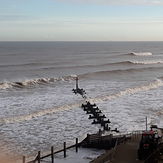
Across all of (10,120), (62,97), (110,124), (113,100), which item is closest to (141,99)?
(113,100)

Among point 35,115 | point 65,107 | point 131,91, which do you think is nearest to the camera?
point 35,115

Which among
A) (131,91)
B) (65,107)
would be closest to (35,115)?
(65,107)

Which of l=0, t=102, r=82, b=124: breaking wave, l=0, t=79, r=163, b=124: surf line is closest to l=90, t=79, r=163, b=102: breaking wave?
l=0, t=79, r=163, b=124: surf line

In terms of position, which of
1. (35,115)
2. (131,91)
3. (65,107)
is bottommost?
(35,115)

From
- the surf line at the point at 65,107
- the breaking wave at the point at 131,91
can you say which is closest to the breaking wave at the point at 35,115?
the surf line at the point at 65,107

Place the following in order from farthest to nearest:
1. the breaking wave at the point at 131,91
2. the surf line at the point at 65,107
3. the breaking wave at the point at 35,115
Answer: the breaking wave at the point at 131,91 → the surf line at the point at 65,107 → the breaking wave at the point at 35,115

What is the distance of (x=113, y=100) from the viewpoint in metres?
49.1

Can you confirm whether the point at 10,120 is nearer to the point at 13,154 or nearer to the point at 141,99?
the point at 13,154

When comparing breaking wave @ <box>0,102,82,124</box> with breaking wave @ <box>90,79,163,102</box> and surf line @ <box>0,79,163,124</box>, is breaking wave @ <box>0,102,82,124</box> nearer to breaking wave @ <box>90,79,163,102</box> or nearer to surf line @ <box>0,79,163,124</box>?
surf line @ <box>0,79,163,124</box>

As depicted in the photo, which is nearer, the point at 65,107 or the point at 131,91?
the point at 65,107

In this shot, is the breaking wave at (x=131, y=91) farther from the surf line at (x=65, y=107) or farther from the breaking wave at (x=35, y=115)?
the breaking wave at (x=35, y=115)

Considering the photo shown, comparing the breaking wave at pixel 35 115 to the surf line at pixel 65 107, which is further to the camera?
the surf line at pixel 65 107

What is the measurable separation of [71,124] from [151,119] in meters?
8.24

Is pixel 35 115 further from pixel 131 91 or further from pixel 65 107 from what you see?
pixel 131 91
